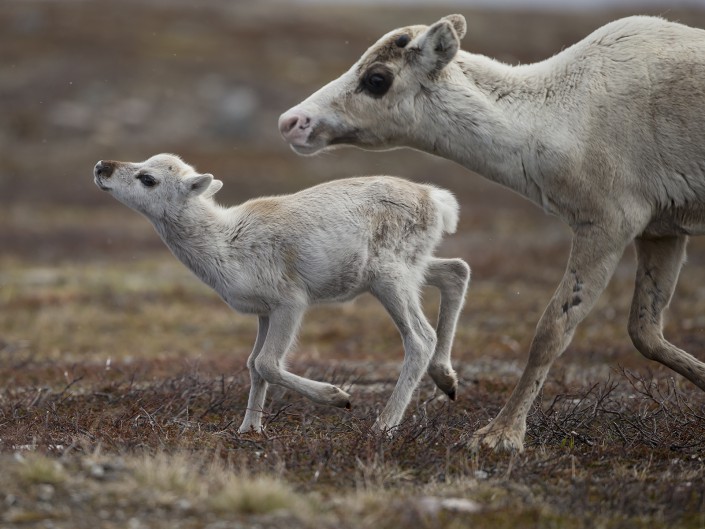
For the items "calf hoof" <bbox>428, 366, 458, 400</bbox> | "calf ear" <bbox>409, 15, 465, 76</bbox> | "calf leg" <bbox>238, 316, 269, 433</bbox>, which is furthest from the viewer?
"calf hoof" <bbox>428, 366, 458, 400</bbox>

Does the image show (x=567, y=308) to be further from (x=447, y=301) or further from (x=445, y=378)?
(x=447, y=301)

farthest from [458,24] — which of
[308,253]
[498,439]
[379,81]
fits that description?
[498,439]

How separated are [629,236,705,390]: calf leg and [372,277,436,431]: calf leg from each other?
1751 mm

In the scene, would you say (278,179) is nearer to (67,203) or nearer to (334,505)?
(67,203)

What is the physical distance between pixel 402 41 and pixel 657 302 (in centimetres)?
307

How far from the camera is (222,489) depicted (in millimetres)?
6211

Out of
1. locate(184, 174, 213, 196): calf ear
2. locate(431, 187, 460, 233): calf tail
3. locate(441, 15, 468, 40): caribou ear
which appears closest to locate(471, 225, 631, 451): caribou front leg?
locate(431, 187, 460, 233): calf tail

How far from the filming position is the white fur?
28.3 ft

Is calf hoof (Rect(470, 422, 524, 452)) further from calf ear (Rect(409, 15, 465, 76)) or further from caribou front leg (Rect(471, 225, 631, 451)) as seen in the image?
calf ear (Rect(409, 15, 465, 76))

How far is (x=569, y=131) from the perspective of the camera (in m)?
7.95

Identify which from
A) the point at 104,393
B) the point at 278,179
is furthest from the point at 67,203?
the point at 104,393

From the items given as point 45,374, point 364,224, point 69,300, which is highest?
point 364,224

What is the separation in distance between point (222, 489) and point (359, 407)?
136 inches

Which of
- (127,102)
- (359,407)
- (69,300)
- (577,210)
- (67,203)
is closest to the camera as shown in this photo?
(577,210)
